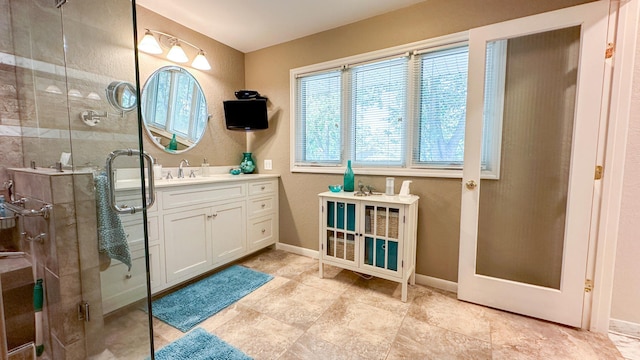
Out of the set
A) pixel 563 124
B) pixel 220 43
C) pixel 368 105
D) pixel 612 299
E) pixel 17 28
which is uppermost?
pixel 220 43

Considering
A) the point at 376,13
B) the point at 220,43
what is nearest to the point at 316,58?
the point at 376,13

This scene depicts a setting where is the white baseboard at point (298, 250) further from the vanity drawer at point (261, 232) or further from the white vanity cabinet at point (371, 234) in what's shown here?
the white vanity cabinet at point (371, 234)

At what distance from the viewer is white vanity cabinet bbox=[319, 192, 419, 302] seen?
77.7 inches

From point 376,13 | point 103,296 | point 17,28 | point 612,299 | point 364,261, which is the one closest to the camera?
point 103,296

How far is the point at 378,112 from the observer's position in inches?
94.8

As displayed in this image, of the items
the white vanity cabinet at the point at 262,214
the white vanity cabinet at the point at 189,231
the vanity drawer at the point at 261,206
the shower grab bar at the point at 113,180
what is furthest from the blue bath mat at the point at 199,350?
the vanity drawer at the point at 261,206

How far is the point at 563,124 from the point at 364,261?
1.72m

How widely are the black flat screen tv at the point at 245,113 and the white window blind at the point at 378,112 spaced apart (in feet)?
3.35

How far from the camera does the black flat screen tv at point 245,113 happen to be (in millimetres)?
2840

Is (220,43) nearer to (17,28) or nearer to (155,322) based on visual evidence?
(17,28)

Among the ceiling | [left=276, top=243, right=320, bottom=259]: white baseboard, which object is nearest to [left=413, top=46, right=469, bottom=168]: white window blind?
the ceiling

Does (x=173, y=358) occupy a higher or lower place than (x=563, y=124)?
lower

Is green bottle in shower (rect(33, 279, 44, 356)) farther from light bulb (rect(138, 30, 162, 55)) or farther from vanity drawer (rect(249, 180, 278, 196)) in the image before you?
light bulb (rect(138, 30, 162, 55))

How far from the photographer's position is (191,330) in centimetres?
162
